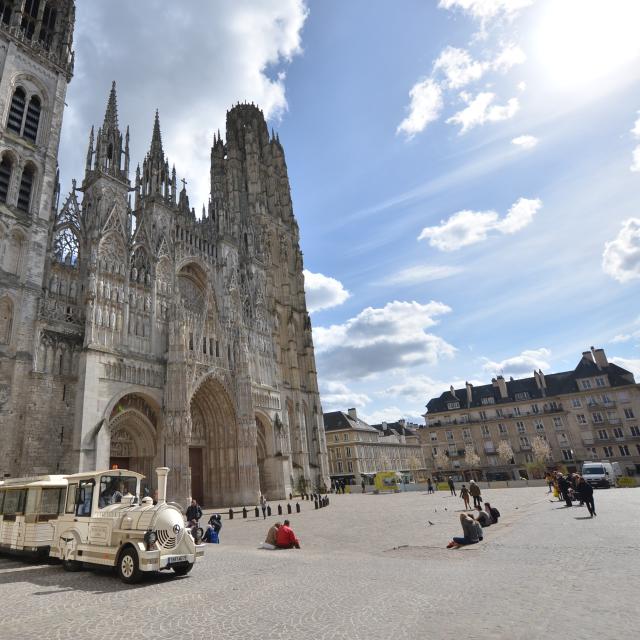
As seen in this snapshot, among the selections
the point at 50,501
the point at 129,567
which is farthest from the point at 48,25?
the point at 129,567

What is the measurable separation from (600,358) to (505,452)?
54.7 feet

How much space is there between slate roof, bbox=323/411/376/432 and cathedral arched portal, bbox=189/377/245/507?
35.8m

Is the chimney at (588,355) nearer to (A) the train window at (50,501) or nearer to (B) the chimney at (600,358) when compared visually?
(B) the chimney at (600,358)

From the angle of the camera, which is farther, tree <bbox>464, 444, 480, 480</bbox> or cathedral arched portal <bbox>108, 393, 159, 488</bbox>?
tree <bbox>464, 444, 480, 480</bbox>

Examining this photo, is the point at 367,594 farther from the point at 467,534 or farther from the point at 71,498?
the point at 71,498

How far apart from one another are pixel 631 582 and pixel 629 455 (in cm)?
5143

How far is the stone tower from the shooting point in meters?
21.7

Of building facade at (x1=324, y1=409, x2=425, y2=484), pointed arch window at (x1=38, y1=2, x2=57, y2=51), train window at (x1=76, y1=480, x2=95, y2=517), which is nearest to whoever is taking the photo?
train window at (x1=76, y1=480, x2=95, y2=517)

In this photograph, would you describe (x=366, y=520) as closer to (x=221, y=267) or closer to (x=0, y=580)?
(x=0, y=580)

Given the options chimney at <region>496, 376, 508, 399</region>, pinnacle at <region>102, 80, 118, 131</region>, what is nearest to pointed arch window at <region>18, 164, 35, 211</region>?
pinnacle at <region>102, 80, 118, 131</region>

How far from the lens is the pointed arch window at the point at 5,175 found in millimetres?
24716

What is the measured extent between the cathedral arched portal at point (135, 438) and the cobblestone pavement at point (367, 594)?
14.7 m

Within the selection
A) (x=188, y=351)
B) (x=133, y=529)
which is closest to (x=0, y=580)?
(x=133, y=529)

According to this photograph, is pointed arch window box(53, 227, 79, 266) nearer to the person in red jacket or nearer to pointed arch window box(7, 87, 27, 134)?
pointed arch window box(7, 87, 27, 134)
